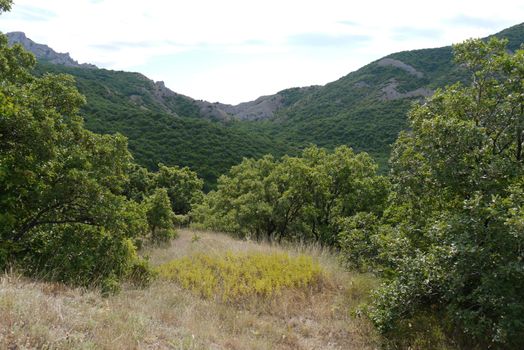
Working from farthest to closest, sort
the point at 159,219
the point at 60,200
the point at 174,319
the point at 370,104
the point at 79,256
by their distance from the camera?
the point at 370,104 → the point at 159,219 → the point at 60,200 → the point at 79,256 → the point at 174,319

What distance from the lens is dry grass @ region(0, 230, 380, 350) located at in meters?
4.33

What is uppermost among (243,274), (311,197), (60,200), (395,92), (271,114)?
(395,92)

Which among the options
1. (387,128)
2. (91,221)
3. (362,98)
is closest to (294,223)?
(91,221)

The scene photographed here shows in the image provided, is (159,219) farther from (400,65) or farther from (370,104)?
(400,65)

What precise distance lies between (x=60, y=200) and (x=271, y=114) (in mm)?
180311

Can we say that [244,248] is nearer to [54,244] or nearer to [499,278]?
[54,244]

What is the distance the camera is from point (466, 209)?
6.59 m

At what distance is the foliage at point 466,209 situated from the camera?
552cm

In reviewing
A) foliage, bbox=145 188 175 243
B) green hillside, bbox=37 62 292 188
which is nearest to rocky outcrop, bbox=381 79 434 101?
green hillside, bbox=37 62 292 188

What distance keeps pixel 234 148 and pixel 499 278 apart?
8039cm

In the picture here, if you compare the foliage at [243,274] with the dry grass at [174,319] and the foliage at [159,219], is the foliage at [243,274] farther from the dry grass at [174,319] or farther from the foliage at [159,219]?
the foliage at [159,219]

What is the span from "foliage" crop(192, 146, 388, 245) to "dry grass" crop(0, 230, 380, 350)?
232 inches

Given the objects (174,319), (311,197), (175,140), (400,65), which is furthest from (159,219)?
(400,65)

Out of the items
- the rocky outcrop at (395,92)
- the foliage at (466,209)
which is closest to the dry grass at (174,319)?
the foliage at (466,209)
